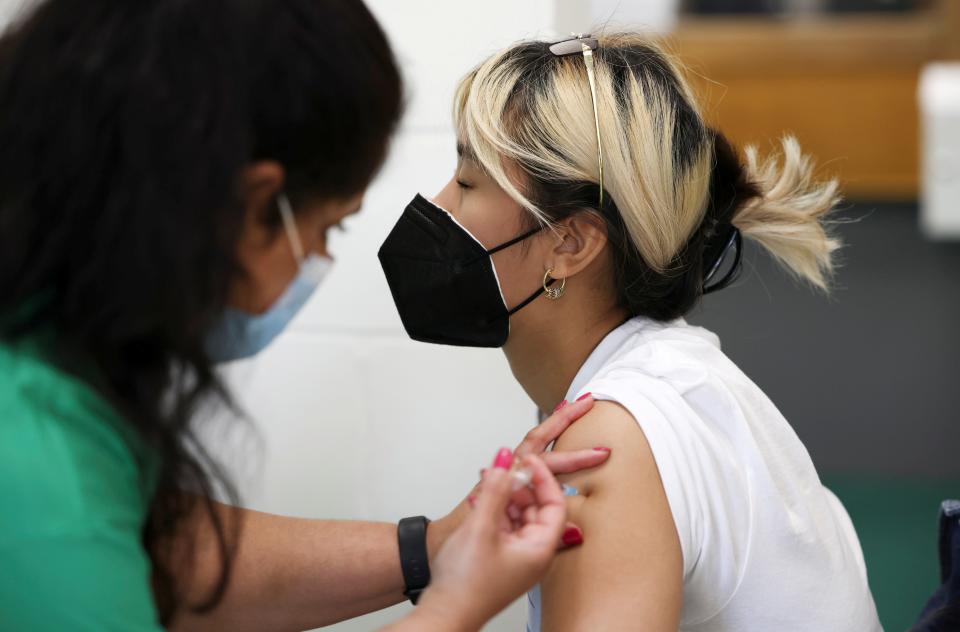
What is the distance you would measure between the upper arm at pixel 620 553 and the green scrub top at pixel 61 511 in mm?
450

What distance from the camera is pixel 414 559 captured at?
1318 millimetres

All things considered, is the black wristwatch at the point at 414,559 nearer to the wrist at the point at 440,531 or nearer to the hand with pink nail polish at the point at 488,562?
the wrist at the point at 440,531

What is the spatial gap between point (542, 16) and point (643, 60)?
0.35m

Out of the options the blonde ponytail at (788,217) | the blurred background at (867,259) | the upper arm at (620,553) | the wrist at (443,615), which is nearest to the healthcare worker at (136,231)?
the wrist at (443,615)

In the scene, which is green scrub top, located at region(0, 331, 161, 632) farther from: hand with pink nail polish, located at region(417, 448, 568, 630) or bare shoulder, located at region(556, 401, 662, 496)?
bare shoulder, located at region(556, 401, 662, 496)

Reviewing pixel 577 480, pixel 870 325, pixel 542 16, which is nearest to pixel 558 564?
pixel 577 480

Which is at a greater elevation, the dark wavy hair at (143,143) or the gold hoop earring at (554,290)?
the dark wavy hair at (143,143)

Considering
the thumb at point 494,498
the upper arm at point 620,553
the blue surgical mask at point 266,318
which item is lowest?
the upper arm at point 620,553

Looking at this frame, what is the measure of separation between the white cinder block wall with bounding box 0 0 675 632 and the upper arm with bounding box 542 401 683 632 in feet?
1.99

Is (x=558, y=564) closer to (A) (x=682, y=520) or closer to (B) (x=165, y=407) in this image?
(A) (x=682, y=520)

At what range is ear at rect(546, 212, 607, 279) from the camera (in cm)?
135

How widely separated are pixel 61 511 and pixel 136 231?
23 cm

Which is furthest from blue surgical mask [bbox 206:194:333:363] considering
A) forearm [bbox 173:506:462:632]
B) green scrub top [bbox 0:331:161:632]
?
forearm [bbox 173:506:462:632]

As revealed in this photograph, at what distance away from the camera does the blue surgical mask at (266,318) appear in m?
0.94
